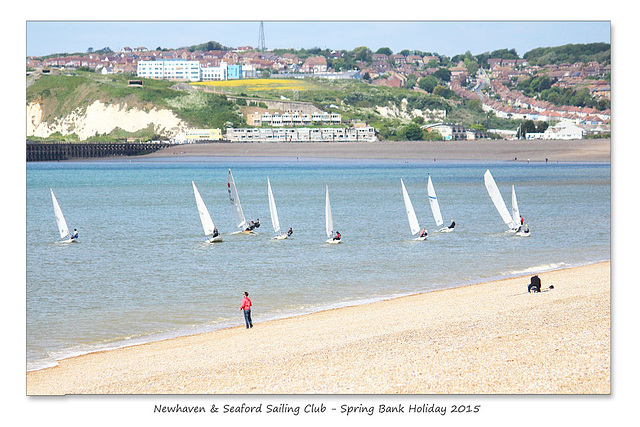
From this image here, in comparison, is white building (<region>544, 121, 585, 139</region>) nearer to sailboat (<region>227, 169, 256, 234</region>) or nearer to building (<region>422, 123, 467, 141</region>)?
sailboat (<region>227, 169, 256, 234</region>)

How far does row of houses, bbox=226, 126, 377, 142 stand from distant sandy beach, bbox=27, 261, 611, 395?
76.9 m

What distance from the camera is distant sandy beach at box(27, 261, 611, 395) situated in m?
10.3

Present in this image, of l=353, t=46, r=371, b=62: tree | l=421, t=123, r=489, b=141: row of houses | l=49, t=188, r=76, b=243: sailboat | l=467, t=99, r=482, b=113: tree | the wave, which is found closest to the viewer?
l=353, t=46, r=371, b=62: tree

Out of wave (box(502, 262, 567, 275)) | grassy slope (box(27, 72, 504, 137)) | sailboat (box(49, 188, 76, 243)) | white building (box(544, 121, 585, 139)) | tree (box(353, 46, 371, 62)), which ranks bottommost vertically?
wave (box(502, 262, 567, 275))

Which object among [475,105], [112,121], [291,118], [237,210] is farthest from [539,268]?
[291,118]

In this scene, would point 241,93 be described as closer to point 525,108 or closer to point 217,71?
point 217,71

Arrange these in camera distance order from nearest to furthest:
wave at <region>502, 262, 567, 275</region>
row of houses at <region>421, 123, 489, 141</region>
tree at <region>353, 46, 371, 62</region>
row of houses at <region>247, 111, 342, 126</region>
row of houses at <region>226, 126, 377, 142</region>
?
tree at <region>353, 46, 371, 62</region>, wave at <region>502, 262, 567, 275</region>, row of houses at <region>421, 123, 489, 141</region>, row of houses at <region>226, 126, 377, 142</region>, row of houses at <region>247, 111, 342, 126</region>

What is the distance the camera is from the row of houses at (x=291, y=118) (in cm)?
9394

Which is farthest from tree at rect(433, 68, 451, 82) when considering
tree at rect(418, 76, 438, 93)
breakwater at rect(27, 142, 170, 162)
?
breakwater at rect(27, 142, 170, 162)

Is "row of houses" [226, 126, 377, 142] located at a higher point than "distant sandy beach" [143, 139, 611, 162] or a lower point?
higher

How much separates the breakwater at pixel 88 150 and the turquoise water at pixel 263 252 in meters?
4.61

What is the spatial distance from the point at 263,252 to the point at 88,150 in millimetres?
50011

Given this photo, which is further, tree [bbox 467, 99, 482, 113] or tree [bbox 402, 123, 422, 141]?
tree [bbox 402, 123, 422, 141]

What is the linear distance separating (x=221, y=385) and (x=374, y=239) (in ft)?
68.0
